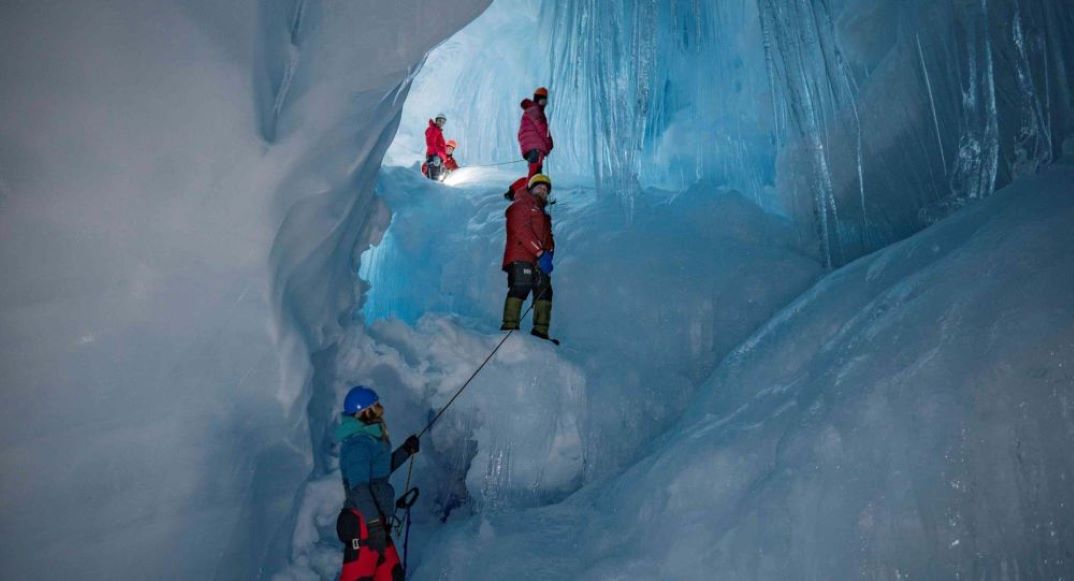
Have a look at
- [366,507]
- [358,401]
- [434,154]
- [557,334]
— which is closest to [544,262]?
[557,334]

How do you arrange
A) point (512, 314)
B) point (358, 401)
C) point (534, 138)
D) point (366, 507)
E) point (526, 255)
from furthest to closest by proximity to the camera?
point (534, 138), point (512, 314), point (526, 255), point (358, 401), point (366, 507)

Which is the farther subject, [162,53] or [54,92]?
[162,53]

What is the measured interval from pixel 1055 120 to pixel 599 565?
14.6ft

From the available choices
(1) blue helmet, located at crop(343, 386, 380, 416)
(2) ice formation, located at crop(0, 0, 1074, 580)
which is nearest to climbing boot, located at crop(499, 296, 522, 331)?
(2) ice formation, located at crop(0, 0, 1074, 580)

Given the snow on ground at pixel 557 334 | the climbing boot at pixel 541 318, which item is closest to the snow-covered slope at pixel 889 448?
the snow on ground at pixel 557 334

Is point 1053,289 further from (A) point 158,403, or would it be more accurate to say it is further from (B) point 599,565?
(A) point 158,403

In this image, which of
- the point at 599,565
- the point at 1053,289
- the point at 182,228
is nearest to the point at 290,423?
the point at 182,228

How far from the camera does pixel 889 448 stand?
235 cm

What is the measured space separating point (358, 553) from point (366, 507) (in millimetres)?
244

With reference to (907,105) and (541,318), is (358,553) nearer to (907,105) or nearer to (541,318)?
(541,318)

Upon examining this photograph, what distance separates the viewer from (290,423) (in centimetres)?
343

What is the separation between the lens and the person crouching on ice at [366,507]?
3035 millimetres

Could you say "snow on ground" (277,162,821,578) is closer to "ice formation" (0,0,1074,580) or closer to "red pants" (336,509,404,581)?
"ice formation" (0,0,1074,580)

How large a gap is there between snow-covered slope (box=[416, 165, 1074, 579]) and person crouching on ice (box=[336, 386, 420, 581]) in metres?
0.59
